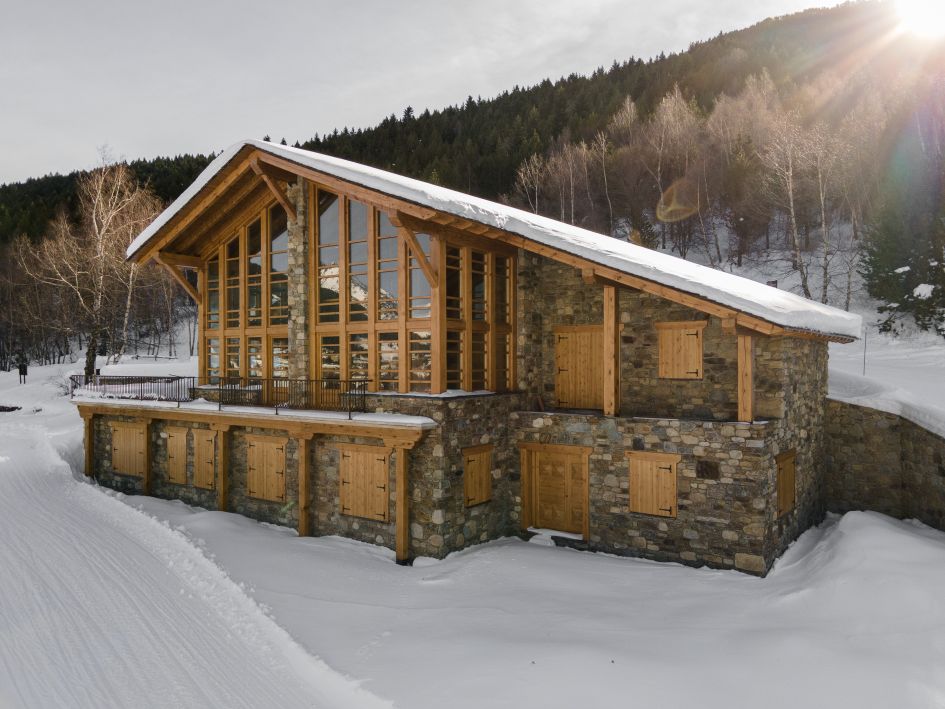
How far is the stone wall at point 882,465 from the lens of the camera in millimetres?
13930

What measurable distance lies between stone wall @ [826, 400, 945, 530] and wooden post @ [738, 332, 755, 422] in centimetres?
583

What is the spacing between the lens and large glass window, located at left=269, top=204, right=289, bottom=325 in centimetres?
1603

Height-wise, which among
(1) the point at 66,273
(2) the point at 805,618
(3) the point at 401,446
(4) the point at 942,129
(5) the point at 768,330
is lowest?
(2) the point at 805,618

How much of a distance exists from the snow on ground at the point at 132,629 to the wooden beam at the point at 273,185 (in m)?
8.18

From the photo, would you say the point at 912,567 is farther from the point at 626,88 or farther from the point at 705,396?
the point at 626,88

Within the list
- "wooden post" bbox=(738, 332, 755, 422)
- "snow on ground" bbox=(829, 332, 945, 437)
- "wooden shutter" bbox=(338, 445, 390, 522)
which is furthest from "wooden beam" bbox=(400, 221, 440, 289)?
"snow on ground" bbox=(829, 332, 945, 437)

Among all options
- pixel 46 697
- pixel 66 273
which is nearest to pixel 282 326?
pixel 46 697

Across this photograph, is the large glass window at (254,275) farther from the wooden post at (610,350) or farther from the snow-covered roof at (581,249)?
the wooden post at (610,350)

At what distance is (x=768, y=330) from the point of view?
1063cm

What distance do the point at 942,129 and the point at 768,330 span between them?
28994 millimetres

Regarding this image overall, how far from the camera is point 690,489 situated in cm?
1190

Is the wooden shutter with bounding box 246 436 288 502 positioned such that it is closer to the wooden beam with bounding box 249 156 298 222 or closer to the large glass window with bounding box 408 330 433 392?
the large glass window with bounding box 408 330 433 392

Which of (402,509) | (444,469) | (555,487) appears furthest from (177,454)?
(555,487)

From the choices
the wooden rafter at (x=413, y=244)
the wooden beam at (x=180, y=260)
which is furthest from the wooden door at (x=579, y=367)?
the wooden beam at (x=180, y=260)
